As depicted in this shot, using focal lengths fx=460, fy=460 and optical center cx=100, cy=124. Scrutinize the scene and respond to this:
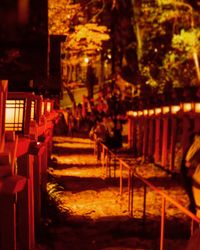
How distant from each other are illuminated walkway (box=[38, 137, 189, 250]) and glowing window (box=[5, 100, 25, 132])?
188 centimetres

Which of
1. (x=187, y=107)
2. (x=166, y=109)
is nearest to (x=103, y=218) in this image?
(x=187, y=107)

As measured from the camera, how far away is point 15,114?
5777mm

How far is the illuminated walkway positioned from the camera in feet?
28.2

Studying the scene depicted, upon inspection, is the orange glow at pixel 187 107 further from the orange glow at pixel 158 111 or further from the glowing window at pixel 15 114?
the glowing window at pixel 15 114

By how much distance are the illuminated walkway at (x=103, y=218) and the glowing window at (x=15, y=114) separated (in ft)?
6.18

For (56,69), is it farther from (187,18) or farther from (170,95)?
(187,18)

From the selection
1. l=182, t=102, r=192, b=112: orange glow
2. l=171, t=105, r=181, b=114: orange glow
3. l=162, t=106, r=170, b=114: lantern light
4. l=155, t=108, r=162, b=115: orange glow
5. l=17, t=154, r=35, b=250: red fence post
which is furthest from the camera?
l=155, t=108, r=162, b=115: orange glow

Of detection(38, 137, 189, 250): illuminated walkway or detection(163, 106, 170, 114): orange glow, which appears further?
detection(163, 106, 170, 114): orange glow

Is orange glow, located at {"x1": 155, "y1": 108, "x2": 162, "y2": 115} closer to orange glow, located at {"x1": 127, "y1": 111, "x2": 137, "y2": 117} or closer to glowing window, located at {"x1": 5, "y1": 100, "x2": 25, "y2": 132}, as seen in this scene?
orange glow, located at {"x1": 127, "y1": 111, "x2": 137, "y2": 117}

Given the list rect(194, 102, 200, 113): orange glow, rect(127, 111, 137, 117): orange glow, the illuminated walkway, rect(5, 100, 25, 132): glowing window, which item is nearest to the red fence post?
rect(5, 100, 25, 132): glowing window

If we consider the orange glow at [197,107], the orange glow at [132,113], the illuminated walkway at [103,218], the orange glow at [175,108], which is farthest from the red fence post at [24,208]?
the orange glow at [132,113]

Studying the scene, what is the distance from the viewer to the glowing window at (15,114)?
5.77 m

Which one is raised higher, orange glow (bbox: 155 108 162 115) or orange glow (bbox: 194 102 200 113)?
orange glow (bbox: 194 102 200 113)

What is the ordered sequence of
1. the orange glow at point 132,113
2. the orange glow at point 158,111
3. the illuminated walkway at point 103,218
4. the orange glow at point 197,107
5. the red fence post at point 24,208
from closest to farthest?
the red fence post at point 24,208 → the illuminated walkway at point 103,218 → the orange glow at point 197,107 → the orange glow at point 158,111 → the orange glow at point 132,113
